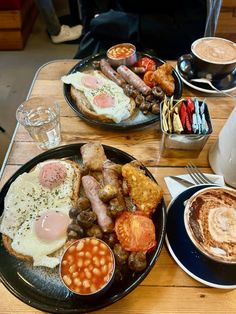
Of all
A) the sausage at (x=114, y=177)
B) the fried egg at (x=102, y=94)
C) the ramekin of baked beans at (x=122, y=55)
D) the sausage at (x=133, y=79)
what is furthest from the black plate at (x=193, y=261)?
the ramekin of baked beans at (x=122, y=55)

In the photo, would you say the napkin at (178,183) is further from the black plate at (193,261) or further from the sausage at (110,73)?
the sausage at (110,73)

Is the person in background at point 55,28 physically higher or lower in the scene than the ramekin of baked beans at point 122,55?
lower

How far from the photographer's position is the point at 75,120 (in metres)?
A: 1.50

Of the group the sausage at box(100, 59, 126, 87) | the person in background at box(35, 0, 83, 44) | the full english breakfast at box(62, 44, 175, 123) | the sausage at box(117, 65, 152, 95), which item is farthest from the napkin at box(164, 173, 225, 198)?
the person in background at box(35, 0, 83, 44)

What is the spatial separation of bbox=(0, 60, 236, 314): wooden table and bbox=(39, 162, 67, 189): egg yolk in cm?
16

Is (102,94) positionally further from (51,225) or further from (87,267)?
(87,267)

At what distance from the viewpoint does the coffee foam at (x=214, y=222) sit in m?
0.89

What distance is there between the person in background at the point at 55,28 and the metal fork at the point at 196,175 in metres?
3.28

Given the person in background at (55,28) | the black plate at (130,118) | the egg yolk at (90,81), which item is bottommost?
the person in background at (55,28)

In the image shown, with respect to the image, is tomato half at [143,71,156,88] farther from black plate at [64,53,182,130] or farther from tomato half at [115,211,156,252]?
tomato half at [115,211,156,252]

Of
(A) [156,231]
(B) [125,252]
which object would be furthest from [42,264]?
(A) [156,231]

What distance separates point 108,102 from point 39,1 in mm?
2821

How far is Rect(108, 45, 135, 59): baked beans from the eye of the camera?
1.71 meters

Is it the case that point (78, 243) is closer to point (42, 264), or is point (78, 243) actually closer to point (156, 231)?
point (42, 264)
